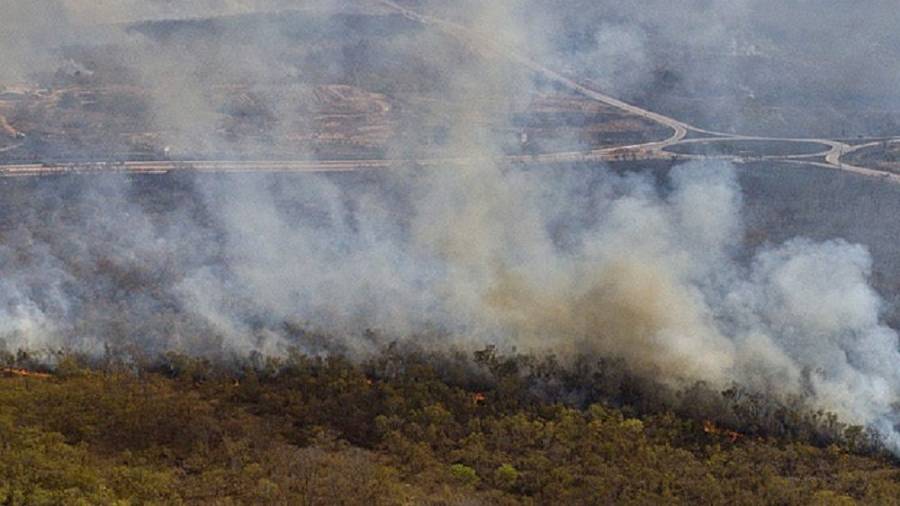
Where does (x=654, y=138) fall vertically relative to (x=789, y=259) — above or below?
above

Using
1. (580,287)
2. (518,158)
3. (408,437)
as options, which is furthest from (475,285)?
(518,158)

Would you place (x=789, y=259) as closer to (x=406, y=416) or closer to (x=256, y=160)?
(x=406, y=416)

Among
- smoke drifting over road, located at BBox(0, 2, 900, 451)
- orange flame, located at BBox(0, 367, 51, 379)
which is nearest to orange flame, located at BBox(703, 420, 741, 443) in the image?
smoke drifting over road, located at BBox(0, 2, 900, 451)

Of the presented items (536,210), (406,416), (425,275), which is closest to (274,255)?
(425,275)

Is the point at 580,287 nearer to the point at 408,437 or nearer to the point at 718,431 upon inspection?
the point at 718,431

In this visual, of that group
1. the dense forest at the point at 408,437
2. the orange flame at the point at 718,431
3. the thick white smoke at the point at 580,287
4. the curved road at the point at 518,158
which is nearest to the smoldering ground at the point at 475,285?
the thick white smoke at the point at 580,287

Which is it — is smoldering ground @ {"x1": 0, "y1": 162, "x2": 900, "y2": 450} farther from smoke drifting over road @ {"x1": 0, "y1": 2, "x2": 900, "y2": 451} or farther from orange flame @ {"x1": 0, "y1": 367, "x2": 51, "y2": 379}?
orange flame @ {"x1": 0, "y1": 367, "x2": 51, "y2": 379}

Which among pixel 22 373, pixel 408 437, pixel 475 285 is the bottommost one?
pixel 22 373
